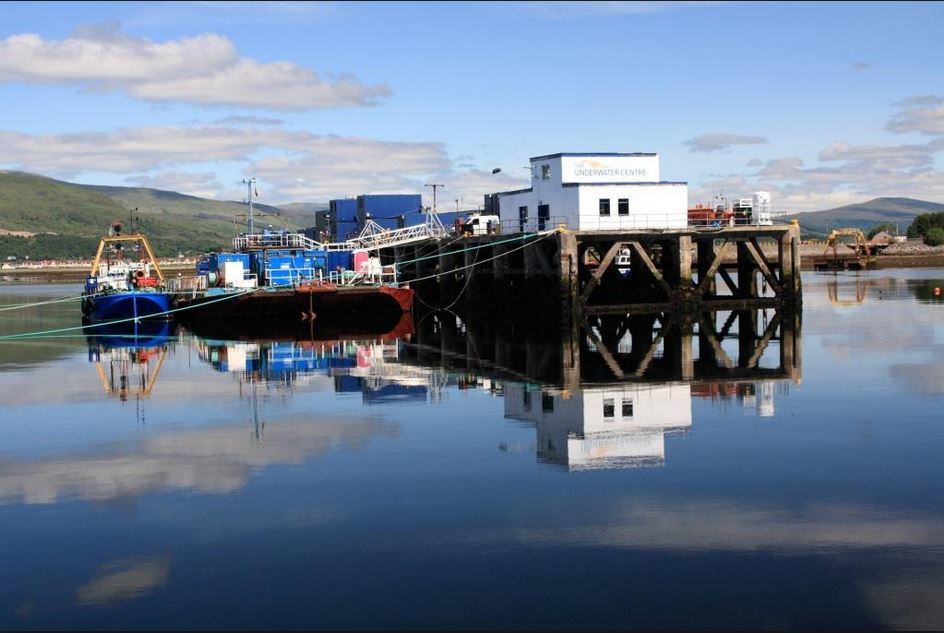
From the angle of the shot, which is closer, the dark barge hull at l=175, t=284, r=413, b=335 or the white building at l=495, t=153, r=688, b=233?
the white building at l=495, t=153, r=688, b=233

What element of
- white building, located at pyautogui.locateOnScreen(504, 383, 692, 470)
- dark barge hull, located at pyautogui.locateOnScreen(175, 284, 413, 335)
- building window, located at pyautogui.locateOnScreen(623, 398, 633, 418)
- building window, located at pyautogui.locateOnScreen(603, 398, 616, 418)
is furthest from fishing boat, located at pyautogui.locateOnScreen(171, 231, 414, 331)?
building window, located at pyautogui.locateOnScreen(623, 398, 633, 418)

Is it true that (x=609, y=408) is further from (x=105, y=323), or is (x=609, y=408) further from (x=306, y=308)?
(x=105, y=323)

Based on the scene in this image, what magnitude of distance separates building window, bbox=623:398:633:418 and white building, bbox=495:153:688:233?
2811 centimetres

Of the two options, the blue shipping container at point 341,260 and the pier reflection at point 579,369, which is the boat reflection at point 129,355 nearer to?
the pier reflection at point 579,369

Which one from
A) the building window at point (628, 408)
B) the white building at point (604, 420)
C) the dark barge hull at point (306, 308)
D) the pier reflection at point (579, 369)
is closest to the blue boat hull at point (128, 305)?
the dark barge hull at point (306, 308)

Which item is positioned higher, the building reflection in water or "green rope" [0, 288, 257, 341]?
"green rope" [0, 288, 257, 341]

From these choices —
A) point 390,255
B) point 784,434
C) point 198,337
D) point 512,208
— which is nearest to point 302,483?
point 784,434

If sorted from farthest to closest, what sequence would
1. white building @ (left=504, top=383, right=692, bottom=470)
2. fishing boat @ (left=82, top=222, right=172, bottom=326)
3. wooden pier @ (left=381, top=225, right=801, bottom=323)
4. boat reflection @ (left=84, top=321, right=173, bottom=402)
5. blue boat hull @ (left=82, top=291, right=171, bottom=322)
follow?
fishing boat @ (left=82, top=222, right=172, bottom=326) → blue boat hull @ (left=82, top=291, right=171, bottom=322) → wooden pier @ (left=381, top=225, right=801, bottom=323) → boat reflection @ (left=84, top=321, right=173, bottom=402) → white building @ (left=504, top=383, right=692, bottom=470)

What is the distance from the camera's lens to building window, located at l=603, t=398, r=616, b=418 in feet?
79.3

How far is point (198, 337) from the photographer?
51062mm

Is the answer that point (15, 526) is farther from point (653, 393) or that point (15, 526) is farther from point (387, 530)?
point (653, 393)

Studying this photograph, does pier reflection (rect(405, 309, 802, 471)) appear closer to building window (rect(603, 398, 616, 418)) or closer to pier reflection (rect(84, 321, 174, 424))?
building window (rect(603, 398, 616, 418))

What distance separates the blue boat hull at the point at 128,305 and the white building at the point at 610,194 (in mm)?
20077

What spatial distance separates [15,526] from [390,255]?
2579 inches
